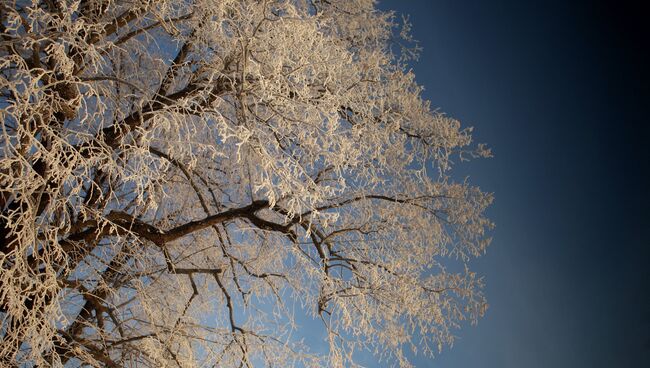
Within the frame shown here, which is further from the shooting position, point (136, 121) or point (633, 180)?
point (633, 180)

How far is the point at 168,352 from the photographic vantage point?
387 centimetres

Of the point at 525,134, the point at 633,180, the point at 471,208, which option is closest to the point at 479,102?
the point at 525,134

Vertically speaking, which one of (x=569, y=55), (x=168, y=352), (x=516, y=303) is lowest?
(x=168, y=352)

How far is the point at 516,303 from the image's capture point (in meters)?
8.73

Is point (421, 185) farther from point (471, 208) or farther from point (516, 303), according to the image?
point (516, 303)

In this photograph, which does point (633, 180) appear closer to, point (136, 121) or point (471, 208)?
point (471, 208)

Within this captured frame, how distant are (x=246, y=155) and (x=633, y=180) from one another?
18.5 feet

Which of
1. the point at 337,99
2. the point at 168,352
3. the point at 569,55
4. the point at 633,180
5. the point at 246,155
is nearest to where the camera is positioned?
the point at 337,99

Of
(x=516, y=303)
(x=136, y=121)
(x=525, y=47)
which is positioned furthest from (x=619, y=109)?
(x=136, y=121)

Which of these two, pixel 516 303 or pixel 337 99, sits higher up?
pixel 516 303

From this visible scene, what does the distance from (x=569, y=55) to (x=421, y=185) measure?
5002 mm

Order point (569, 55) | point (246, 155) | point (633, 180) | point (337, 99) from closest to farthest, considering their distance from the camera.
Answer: point (337, 99) → point (246, 155) → point (633, 180) → point (569, 55)

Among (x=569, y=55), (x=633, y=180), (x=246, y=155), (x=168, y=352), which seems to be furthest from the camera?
(x=569, y=55)

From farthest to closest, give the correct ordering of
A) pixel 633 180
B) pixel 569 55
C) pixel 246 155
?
pixel 569 55, pixel 633 180, pixel 246 155
